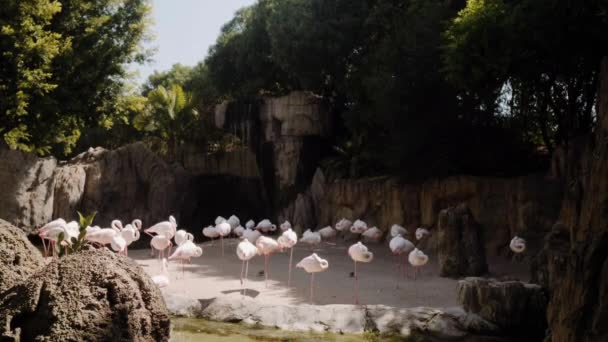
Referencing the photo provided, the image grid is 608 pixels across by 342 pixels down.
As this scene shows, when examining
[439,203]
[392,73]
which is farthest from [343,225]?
[392,73]

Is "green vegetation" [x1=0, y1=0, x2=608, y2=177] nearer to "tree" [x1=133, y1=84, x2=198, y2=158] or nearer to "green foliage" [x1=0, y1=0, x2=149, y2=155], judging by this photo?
"green foliage" [x1=0, y1=0, x2=149, y2=155]

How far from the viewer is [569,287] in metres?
4.64

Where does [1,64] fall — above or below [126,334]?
above

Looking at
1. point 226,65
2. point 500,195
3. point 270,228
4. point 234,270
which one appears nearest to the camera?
point 234,270

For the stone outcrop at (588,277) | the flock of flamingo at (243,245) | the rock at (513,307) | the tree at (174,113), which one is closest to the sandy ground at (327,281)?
the flock of flamingo at (243,245)

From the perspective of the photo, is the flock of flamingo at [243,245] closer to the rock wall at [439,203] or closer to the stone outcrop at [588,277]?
the rock wall at [439,203]

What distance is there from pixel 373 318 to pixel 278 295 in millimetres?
2560

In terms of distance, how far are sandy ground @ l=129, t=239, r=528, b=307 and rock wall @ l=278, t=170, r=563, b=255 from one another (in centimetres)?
91

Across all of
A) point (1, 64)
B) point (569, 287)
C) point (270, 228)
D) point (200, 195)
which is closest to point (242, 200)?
point (200, 195)

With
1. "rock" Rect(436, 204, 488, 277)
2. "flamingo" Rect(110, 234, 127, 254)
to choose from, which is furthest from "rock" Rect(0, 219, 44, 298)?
"rock" Rect(436, 204, 488, 277)

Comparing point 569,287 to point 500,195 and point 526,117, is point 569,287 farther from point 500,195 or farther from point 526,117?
point 526,117

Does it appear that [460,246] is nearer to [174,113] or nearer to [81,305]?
[81,305]

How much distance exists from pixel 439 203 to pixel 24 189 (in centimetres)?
1110

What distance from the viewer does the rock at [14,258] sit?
5.36 metres
